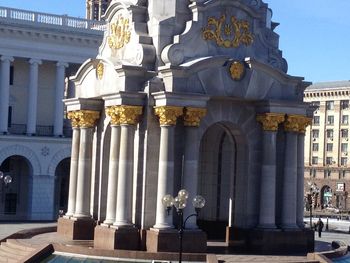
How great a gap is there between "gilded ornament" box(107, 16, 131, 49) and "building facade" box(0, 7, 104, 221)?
1333 inches

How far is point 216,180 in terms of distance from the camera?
134ft

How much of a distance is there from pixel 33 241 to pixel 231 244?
347 inches

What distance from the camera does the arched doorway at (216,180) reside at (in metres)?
40.3

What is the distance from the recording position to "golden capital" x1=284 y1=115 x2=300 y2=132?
36.4 metres

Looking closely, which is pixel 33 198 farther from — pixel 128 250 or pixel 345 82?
pixel 345 82

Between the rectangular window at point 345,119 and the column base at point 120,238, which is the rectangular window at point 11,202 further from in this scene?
the rectangular window at point 345,119

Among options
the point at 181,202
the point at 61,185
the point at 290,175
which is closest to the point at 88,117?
the point at 290,175

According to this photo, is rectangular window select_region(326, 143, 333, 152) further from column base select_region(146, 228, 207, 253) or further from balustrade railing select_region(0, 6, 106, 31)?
column base select_region(146, 228, 207, 253)

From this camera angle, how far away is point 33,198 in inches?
2805

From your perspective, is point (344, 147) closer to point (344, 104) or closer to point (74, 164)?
point (344, 104)

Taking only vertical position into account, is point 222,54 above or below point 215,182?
above

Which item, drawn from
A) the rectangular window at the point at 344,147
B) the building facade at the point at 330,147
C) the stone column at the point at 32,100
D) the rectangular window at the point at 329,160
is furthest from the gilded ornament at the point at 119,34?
the rectangular window at the point at 329,160

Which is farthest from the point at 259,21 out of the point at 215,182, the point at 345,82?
the point at 345,82

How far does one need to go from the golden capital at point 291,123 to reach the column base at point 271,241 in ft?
14.6
